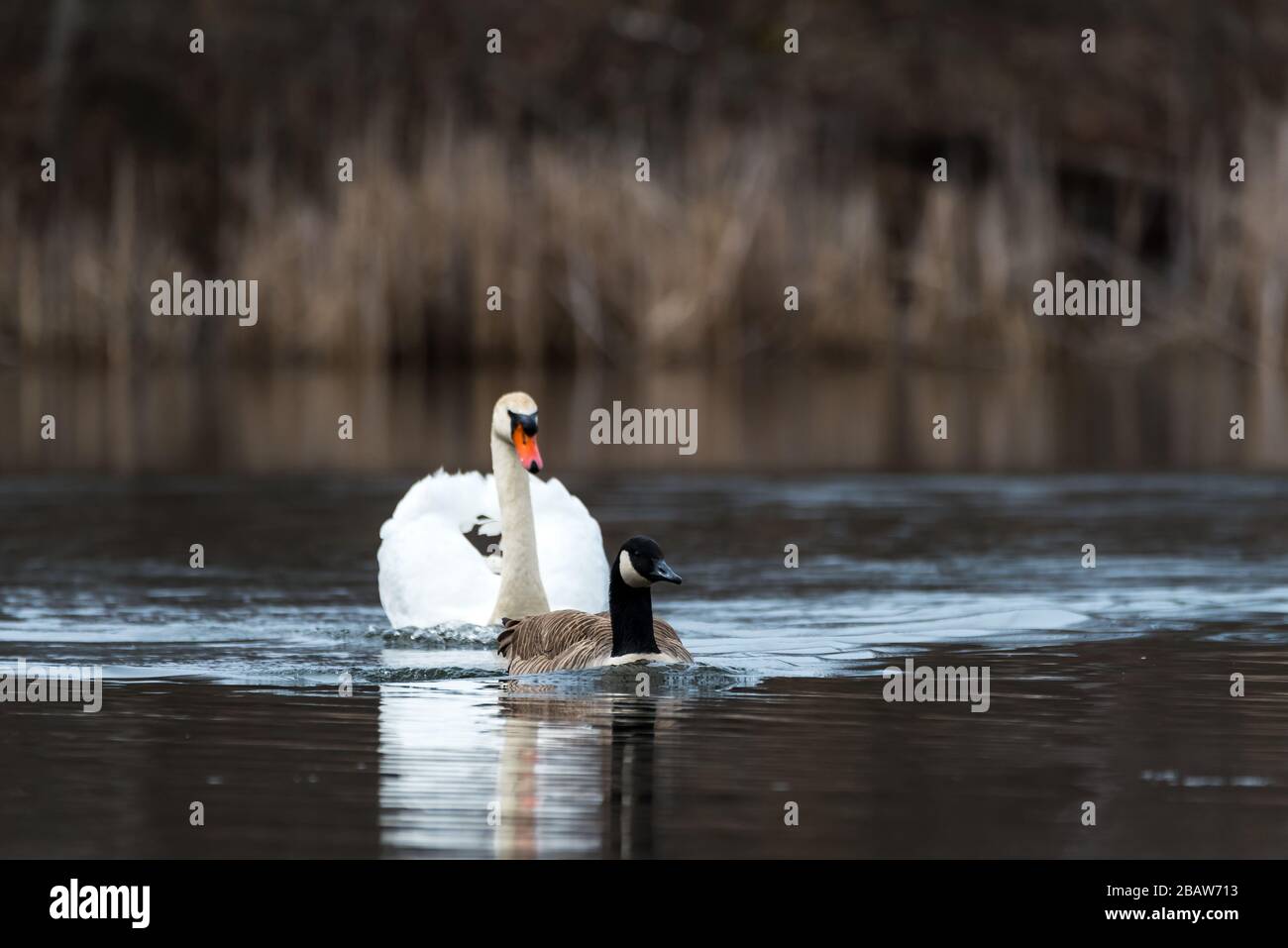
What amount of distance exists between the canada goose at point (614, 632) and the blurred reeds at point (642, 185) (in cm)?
1805

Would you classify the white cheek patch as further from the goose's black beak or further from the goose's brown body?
the goose's brown body

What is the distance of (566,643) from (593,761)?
201cm

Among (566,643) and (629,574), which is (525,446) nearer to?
(566,643)

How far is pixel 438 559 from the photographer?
11.5 meters

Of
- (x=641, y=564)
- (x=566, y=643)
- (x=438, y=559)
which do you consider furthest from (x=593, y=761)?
(x=438, y=559)

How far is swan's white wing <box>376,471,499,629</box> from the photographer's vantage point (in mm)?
Result: 11234

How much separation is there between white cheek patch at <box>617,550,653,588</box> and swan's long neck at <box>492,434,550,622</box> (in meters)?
1.50

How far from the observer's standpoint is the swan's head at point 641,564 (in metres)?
9.02

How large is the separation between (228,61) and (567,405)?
16065 mm

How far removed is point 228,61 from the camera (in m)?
37.9

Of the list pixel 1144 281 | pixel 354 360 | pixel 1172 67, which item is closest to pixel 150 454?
pixel 354 360

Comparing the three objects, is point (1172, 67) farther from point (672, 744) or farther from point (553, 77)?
point (672, 744)

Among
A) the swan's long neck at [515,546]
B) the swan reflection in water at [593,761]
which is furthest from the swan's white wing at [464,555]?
the swan reflection in water at [593,761]

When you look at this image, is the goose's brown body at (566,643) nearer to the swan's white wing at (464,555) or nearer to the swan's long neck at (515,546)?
the swan's long neck at (515,546)
